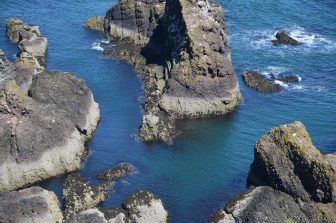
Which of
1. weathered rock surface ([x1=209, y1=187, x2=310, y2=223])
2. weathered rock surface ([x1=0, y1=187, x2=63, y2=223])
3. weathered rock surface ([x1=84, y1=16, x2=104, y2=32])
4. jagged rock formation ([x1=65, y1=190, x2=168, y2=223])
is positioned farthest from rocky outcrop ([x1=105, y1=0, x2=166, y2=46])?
weathered rock surface ([x1=0, y1=187, x2=63, y2=223])

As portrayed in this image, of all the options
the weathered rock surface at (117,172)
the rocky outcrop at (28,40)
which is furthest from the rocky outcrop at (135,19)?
the weathered rock surface at (117,172)

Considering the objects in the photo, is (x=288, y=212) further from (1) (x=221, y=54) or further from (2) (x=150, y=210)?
(1) (x=221, y=54)

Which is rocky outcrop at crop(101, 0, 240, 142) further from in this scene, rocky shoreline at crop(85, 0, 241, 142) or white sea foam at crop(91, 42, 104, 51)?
white sea foam at crop(91, 42, 104, 51)

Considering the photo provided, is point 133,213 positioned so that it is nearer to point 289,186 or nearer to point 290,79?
point 289,186

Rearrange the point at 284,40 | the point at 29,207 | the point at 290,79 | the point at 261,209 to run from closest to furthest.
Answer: the point at 29,207, the point at 261,209, the point at 290,79, the point at 284,40

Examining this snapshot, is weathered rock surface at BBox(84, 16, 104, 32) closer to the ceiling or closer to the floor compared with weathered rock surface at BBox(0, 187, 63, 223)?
closer to the ceiling

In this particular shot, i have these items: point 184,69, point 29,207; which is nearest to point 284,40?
point 184,69
